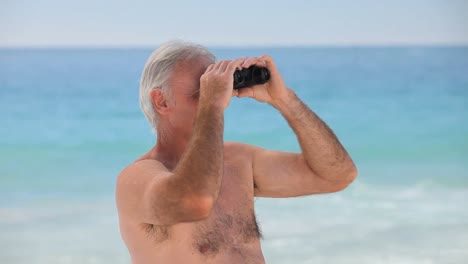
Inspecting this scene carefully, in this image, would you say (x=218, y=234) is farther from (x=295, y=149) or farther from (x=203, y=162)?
(x=295, y=149)

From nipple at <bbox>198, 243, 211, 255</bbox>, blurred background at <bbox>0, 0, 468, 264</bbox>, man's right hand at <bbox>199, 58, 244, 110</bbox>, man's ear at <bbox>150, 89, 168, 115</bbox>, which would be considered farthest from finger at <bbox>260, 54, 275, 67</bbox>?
blurred background at <bbox>0, 0, 468, 264</bbox>

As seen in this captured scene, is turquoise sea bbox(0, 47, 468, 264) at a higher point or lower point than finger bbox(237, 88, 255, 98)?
lower

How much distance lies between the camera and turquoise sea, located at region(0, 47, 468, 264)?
622 cm

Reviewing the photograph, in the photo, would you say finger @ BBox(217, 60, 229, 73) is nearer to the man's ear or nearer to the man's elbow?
the man's ear

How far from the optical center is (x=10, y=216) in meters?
6.85

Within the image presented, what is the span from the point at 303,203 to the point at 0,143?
12.7 ft

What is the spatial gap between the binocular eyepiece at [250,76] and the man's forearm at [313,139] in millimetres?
95

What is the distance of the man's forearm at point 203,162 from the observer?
5.84 ft

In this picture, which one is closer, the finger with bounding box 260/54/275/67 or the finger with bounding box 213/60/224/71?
the finger with bounding box 213/60/224/71

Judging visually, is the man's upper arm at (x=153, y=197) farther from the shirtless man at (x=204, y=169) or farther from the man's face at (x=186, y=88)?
the man's face at (x=186, y=88)

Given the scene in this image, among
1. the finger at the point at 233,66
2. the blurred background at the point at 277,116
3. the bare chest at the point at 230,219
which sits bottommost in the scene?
the blurred background at the point at 277,116

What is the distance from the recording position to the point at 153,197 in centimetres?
184

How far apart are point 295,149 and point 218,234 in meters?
6.37

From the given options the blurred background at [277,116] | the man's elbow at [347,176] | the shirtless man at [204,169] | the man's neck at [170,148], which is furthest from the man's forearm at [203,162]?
the blurred background at [277,116]
